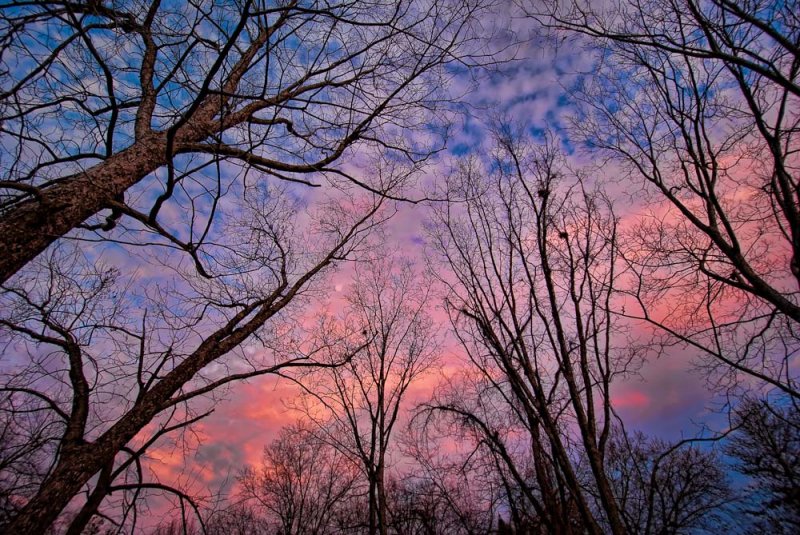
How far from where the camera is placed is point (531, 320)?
254 inches

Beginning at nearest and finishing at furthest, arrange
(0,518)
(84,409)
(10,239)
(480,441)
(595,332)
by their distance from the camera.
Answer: (10,239)
(0,518)
(84,409)
(595,332)
(480,441)

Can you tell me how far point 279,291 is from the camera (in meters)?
5.20

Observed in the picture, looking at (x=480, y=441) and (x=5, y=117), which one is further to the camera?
(x=480, y=441)

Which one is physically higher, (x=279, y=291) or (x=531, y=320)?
(x=531, y=320)

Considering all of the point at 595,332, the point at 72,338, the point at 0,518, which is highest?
the point at 595,332

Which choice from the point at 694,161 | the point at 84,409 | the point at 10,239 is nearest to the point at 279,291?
the point at 84,409

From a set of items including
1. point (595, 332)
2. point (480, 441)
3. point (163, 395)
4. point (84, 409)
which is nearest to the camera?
point (163, 395)

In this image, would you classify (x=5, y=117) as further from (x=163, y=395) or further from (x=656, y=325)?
(x=656, y=325)

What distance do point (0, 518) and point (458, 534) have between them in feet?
75.6

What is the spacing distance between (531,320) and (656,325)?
69.3 inches

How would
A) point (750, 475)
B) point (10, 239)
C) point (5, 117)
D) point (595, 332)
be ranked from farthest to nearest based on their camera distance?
point (750, 475), point (595, 332), point (5, 117), point (10, 239)

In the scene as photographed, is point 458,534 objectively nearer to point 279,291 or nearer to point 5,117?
point 279,291

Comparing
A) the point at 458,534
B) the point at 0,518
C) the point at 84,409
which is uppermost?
the point at 458,534

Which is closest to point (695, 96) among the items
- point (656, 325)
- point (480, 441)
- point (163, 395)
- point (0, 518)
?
point (656, 325)
